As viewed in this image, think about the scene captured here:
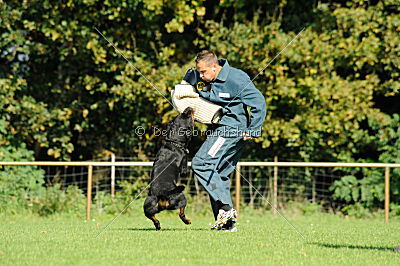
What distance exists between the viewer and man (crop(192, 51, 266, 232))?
6414 millimetres

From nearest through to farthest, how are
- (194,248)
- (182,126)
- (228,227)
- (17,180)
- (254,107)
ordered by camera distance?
(194,248) < (254,107) < (182,126) < (228,227) < (17,180)

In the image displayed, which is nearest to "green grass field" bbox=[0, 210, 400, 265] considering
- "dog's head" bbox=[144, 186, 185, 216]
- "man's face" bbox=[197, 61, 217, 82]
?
"dog's head" bbox=[144, 186, 185, 216]

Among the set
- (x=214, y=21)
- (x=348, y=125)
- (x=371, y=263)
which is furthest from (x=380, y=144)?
(x=371, y=263)

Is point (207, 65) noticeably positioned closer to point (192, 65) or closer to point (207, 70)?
point (207, 70)

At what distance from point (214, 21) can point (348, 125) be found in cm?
360

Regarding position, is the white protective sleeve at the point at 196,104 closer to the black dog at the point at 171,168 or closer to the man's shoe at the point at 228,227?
the black dog at the point at 171,168

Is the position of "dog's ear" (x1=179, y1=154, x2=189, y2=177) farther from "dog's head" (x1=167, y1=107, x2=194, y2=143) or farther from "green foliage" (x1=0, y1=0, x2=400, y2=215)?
"green foliage" (x1=0, y1=0, x2=400, y2=215)

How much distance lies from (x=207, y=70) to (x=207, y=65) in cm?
6

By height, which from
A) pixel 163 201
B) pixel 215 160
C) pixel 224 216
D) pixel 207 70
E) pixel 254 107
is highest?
pixel 207 70

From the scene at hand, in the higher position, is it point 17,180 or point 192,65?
point 192,65

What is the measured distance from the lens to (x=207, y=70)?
6.47 metres

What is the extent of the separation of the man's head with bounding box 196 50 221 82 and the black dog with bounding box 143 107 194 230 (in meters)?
0.44

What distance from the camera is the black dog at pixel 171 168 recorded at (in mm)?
6547

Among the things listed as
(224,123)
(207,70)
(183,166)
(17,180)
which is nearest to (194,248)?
(183,166)
